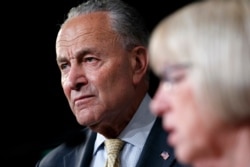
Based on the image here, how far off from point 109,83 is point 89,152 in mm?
290

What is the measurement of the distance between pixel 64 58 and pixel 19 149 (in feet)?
3.27

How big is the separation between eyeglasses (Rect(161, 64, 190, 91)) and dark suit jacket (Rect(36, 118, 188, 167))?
100 centimetres

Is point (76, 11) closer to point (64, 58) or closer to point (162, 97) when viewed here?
point (64, 58)

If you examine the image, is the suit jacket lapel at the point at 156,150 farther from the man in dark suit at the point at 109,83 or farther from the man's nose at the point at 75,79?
the man's nose at the point at 75,79

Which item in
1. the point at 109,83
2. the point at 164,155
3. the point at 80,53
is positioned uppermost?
the point at 80,53

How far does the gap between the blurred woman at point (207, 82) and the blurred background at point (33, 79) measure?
1751 mm

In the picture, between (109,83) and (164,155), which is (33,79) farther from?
(164,155)

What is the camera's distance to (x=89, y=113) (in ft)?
7.20

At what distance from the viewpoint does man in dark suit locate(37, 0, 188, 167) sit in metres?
2.21

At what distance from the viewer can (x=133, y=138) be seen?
229 cm

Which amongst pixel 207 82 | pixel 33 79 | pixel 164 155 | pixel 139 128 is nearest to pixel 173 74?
pixel 207 82

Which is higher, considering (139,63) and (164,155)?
(139,63)

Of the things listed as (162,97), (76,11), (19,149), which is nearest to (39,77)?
(19,149)

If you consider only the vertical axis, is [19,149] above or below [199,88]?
below
